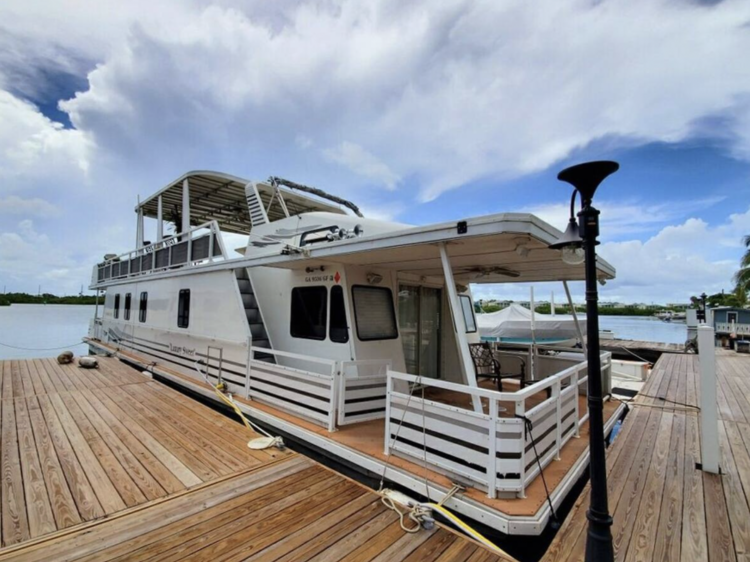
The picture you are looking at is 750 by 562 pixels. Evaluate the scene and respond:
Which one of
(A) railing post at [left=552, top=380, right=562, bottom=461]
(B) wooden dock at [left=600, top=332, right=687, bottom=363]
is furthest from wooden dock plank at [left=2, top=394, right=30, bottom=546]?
(B) wooden dock at [left=600, top=332, right=687, bottom=363]

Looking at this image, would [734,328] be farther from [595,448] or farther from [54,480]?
[54,480]

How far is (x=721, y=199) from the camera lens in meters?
11.4

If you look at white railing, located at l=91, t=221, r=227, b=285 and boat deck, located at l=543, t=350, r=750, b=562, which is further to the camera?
white railing, located at l=91, t=221, r=227, b=285

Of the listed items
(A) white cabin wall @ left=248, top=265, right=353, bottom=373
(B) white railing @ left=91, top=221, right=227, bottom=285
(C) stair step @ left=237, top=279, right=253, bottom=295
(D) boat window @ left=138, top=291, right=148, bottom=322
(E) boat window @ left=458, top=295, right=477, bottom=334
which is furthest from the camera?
(D) boat window @ left=138, top=291, right=148, bottom=322

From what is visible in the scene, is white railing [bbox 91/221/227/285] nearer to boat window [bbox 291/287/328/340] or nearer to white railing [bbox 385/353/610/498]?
boat window [bbox 291/287/328/340]

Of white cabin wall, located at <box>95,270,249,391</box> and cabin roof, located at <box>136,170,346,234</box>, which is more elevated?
cabin roof, located at <box>136,170,346,234</box>

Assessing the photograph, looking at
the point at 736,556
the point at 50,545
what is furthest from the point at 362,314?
the point at 736,556

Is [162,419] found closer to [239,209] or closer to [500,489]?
[500,489]

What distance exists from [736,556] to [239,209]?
31.7 feet

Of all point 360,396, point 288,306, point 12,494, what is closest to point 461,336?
point 360,396

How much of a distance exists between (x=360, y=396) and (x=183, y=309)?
16.0 feet

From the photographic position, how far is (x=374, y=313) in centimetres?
513

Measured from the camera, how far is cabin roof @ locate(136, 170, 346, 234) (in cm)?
736

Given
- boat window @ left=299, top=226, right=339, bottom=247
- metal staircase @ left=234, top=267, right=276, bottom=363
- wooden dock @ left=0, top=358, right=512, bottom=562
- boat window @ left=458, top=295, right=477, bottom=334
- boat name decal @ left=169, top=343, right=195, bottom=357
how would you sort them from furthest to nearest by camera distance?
boat window @ left=458, top=295, right=477, bottom=334, boat name decal @ left=169, top=343, right=195, bottom=357, metal staircase @ left=234, top=267, right=276, bottom=363, boat window @ left=299, top=226, right=339, bottom=247, wooden dock @ left=0, top=358, right=512, bottom=562
